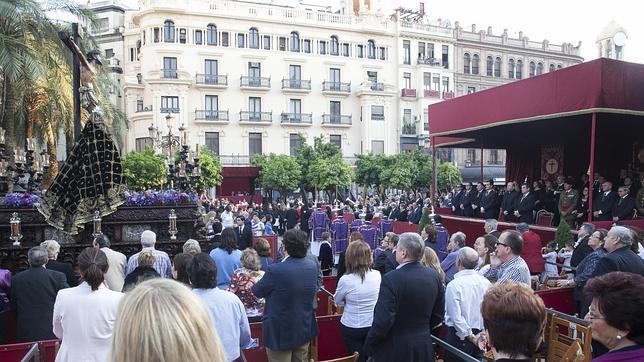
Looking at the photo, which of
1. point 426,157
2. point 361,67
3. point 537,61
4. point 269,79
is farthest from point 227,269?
point 537,61

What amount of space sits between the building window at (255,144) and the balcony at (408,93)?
12.9 metres

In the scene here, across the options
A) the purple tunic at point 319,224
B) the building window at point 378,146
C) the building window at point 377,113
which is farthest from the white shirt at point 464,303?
the building window at point 377,113

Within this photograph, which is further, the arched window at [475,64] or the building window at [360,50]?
the arched window at [475,64]

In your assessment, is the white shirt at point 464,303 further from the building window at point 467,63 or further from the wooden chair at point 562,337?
the building window at point 467,63

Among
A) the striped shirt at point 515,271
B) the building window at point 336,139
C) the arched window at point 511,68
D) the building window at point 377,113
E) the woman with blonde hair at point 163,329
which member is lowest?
the striped shirt at point 515,271

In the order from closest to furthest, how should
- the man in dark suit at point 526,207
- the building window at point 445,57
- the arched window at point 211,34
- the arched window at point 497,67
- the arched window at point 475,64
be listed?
the man in dark suit at point 526,207 < the arched window at point 211,34 < the building window at point 445,57 < the arched window at point 475,64 < the arched window at point 497,67

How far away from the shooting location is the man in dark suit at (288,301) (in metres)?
4.59

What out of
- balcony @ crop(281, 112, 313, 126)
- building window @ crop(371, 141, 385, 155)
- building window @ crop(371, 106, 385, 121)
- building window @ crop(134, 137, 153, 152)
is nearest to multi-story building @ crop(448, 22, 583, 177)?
building window @ crop(371, 141, 385, 155)

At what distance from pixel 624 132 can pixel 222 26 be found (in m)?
31.1

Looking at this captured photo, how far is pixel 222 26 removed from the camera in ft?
129

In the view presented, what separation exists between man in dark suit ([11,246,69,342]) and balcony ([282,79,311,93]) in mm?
36435

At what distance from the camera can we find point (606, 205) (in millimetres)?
11523

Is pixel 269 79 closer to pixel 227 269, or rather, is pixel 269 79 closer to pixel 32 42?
pixel 32 42

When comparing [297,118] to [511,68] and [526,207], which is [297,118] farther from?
[526,207]
